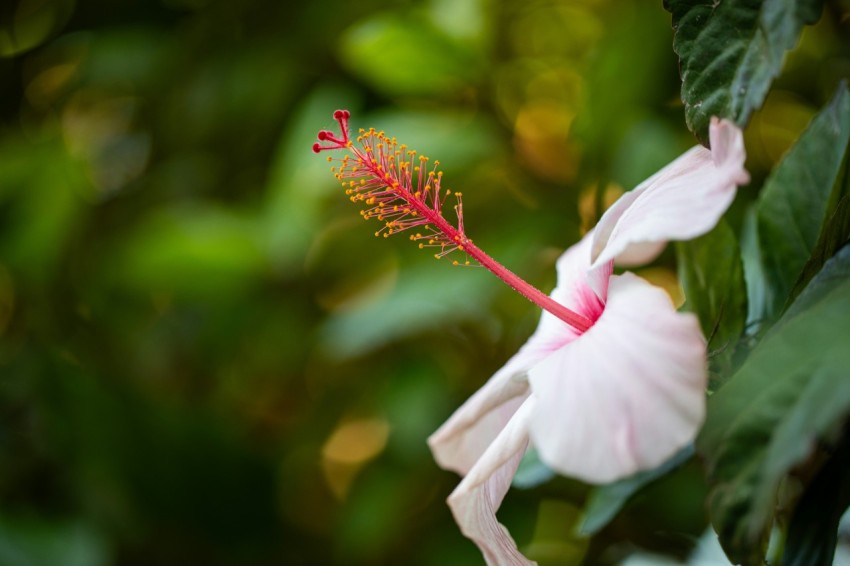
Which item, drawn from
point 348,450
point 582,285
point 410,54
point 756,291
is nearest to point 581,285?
point 582,285

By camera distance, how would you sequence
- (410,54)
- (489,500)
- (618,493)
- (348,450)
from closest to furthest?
(489,500)
(618,493)
(410,54)
(348,450)

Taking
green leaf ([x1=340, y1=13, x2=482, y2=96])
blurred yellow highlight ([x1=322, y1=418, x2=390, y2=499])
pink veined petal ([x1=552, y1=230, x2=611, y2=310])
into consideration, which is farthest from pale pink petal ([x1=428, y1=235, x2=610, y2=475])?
blurred yellow highlight ([x1=322, y1=418, x2=390, y2=499])

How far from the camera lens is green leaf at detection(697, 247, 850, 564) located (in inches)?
10.9

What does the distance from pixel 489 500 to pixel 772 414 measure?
157 mm

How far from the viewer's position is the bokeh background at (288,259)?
100cm

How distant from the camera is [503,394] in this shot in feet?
1.44

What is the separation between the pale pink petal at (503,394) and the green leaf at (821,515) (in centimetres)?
12

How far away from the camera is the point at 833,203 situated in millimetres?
432

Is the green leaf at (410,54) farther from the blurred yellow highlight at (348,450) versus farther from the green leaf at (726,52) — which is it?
the green leaf at (726,52)

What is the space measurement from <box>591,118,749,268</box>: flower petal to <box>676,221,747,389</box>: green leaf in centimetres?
8

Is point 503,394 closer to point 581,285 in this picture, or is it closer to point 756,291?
point 581,285

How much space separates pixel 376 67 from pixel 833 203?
74 cm

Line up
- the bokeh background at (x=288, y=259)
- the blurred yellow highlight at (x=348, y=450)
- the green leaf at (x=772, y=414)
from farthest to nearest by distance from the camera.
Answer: the blurred yellow highlight at (x=348, y=450), the bokeh background at (x=288, y=259), the green leaf at (x=772, y=414)

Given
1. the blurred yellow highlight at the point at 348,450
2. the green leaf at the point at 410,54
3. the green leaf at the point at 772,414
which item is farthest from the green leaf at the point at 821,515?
the blurred yellow highlight at the point at 348,450
